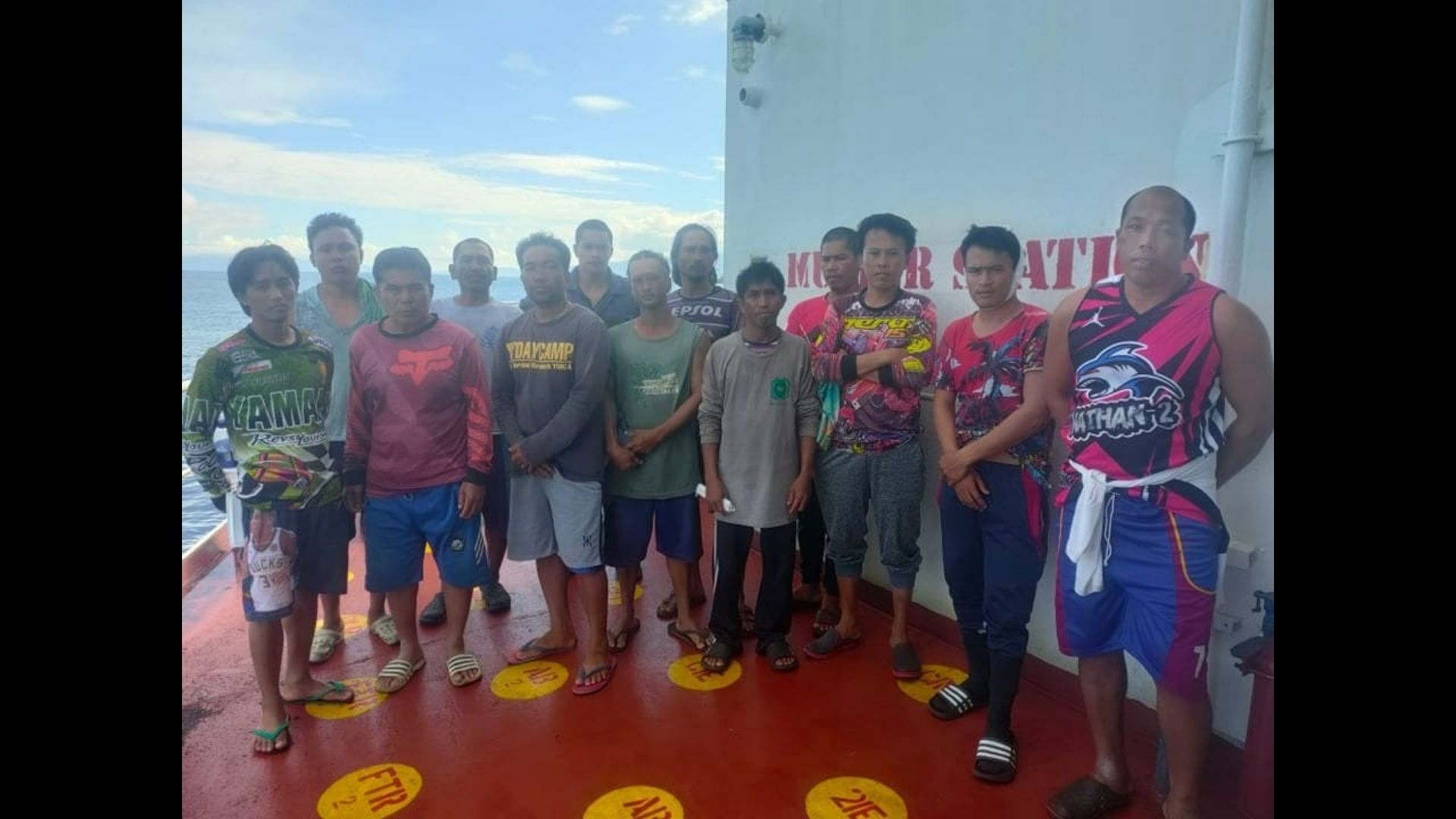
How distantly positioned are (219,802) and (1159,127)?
327 centimetres

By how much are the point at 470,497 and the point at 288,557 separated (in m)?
0.57

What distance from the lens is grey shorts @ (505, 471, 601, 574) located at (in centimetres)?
267

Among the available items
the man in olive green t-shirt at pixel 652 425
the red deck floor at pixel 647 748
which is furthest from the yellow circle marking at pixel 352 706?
the man in olive green t-shirt at pixel 652 425

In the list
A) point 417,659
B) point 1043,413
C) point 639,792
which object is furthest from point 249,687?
point 1043,413

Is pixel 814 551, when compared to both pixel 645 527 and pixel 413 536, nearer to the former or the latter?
pixel 645 527

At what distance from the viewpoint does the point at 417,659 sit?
2.75 metres

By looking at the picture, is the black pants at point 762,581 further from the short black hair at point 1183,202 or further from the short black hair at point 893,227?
the short black hair at point 1183,202

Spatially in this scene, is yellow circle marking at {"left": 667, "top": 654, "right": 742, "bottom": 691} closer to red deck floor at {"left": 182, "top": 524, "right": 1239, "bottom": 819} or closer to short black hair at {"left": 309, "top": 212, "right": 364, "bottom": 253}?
red deck floor at {"left": 182, "top": 524, "right": 1239, "bottom": 819}

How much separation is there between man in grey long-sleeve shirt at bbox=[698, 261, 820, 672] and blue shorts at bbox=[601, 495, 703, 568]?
0.17 metres

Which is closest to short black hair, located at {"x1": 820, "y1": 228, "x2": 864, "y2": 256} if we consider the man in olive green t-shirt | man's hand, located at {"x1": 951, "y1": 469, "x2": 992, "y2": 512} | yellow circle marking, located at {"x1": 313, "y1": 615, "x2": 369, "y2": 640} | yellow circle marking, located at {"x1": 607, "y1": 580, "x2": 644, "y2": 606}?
the man in olive green t-shirt
